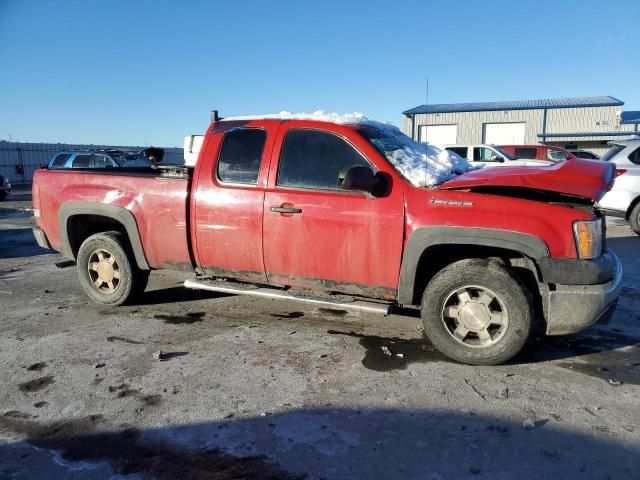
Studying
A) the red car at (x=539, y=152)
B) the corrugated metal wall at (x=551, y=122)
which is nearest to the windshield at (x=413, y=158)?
the red car at (x=539, y=152)

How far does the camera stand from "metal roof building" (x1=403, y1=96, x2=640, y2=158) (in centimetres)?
3409

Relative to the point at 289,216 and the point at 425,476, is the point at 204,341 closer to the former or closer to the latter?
the point at 289,216

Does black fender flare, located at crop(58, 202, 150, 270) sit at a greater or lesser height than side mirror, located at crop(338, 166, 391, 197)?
lesser

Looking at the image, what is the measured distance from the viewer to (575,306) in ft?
11.1

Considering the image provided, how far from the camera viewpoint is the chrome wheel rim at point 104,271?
200 inches

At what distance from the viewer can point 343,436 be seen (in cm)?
272

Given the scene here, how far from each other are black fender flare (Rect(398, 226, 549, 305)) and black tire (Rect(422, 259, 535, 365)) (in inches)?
6.9

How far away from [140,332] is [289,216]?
5.86 feet

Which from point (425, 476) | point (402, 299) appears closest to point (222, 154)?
point (402, 299)

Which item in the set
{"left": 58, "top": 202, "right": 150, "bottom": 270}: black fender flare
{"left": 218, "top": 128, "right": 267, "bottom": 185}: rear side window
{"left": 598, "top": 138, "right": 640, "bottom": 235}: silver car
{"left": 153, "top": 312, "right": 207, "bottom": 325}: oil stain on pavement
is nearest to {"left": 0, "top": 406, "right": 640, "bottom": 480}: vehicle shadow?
{"left": 153, "top": 312, "right": 207, "bottom": 325}: oil stain on pavement

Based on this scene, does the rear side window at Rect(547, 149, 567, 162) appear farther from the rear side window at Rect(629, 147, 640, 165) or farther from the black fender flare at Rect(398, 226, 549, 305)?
the black fender flare at Rect(398, 226, 549, 305)

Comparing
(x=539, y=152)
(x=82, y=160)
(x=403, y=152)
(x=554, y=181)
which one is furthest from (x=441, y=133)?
(x=554, y=181)

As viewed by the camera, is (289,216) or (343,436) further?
(289,216)

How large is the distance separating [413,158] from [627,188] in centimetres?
779
